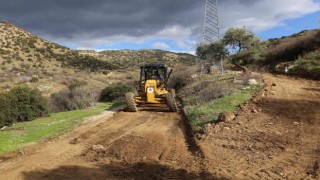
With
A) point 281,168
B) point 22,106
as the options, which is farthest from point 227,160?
point 22,106

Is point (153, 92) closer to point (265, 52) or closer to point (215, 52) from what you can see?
point (215, 52)

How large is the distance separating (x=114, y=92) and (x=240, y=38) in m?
14.2

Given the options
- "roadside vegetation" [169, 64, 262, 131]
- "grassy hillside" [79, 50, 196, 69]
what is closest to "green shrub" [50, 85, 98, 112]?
"roadside vegetation" [169, 64, 262, 131]

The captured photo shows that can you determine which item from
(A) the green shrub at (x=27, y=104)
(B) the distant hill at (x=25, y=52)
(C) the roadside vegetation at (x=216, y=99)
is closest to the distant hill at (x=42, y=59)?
(B) the distant hill at (x=25, y=52)

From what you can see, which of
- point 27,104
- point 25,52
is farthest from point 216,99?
point 25,52

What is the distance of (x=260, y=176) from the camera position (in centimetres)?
784

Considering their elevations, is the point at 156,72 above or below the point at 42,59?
below

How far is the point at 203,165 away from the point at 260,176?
1.43m

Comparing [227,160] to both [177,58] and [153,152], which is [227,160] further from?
[177,58]

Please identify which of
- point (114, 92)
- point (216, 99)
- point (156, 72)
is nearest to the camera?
point (216, 99)

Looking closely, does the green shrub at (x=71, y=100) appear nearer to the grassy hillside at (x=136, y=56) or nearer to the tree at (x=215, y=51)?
the tree at (x=215, y=51)

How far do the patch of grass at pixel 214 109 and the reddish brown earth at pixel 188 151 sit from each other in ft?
1.84

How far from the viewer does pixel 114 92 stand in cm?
2994

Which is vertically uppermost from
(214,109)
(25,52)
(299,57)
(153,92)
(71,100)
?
(25,52)
